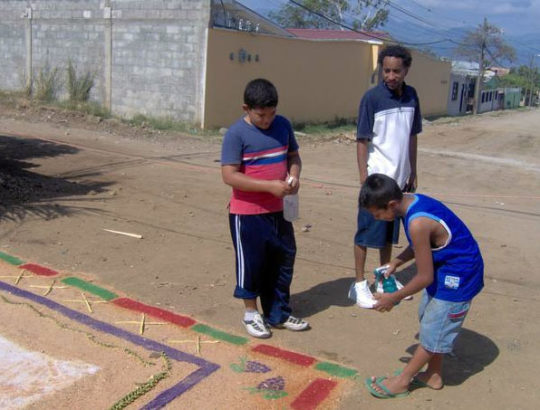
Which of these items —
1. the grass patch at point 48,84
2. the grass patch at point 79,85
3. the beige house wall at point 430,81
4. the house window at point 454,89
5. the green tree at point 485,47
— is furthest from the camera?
the green tree at point 485,47

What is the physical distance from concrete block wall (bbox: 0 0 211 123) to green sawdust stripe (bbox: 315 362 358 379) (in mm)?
13484

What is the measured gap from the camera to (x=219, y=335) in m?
4.07

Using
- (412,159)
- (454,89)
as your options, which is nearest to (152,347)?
(412,159)

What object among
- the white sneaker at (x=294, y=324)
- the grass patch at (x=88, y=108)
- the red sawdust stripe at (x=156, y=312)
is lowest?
the red sawdust stripe at (x=156, y=312)

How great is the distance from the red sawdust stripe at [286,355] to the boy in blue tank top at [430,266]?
457 millimetres

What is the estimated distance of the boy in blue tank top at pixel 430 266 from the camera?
316 cm

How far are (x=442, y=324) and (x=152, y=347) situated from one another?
1.78 m

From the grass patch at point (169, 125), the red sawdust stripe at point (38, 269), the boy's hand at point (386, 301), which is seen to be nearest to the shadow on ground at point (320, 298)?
the boy's hand at point (386, 301)

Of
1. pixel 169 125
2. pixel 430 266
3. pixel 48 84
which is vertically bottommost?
pixel 169 125

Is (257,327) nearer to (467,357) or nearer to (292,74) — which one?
(467,357)

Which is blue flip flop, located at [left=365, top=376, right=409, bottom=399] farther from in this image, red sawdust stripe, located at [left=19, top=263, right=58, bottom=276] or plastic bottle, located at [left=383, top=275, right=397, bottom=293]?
red sawdust stripe, located at [left=19, top=263, right=58, bottom=276]

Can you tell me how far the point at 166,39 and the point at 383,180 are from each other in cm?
1480

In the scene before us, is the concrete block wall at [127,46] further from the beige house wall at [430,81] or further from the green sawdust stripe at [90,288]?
the beige house wall at [430,81]

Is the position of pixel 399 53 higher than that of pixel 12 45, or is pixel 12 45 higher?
pixel 12 45
